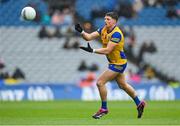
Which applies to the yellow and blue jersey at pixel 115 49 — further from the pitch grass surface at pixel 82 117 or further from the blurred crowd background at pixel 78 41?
the blurred crowd background at pixel 78 41

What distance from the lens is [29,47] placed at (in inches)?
1038

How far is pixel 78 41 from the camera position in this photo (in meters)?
25.9

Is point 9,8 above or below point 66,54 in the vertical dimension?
above

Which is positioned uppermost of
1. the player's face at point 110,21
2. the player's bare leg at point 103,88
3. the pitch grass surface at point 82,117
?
the player's face at point 110,21

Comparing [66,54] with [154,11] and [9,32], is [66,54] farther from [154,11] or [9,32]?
[154,11]

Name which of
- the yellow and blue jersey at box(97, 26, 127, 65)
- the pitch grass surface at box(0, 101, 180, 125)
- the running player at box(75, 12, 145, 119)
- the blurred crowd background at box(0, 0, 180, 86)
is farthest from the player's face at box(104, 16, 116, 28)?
the blurred crowd background at box(0, 0, 180, 86)

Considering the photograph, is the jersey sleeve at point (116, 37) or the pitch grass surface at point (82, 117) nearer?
the pitch grass surface at point (82, 117)

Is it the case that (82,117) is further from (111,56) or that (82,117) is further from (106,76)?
(111,56)

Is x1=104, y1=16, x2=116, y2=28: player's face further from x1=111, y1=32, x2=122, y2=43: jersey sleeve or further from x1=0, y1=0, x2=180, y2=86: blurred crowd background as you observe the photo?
x1=0, y1=0, x2=180, y2=86: blurred crowd background

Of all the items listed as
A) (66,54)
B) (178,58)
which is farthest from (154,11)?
(66,54)

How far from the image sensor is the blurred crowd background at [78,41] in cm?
2545

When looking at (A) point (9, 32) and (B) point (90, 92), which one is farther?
(A) point (9, 32)

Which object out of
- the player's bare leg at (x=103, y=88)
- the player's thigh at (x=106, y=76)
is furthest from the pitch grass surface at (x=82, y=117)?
the player's thigh at (x=106, y=76)

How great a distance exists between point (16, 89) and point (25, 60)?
3309 millimetres
